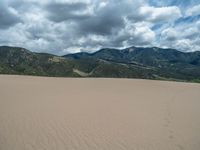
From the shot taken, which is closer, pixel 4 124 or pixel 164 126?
pixel 4 124

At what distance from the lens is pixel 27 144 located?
7043 millimetres

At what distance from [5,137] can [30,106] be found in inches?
216

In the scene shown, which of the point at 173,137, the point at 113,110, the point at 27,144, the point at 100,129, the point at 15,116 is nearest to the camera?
the point at 27,144

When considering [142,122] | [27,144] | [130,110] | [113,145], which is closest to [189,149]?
[113,145]

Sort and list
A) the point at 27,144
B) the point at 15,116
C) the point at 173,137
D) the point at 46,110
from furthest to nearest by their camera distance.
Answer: the point at 46,110 < the point at 15,116 < the point at 173,137 < the point at 27,144

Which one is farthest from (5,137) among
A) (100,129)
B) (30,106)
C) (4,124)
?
(30,106)

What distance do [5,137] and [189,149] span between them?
602cm

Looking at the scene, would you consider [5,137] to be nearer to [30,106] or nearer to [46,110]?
[46,110]

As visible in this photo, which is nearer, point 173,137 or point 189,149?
point 189,149

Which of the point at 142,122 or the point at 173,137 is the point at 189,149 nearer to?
the point at 173,137

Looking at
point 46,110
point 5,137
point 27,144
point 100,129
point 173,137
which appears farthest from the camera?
point 46,110

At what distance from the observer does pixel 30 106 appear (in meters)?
13.0

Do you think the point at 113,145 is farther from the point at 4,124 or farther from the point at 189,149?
the point at 4,124

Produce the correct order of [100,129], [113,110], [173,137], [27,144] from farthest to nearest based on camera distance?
[113,110] < [100,129] < [173,137] < [27,144]
